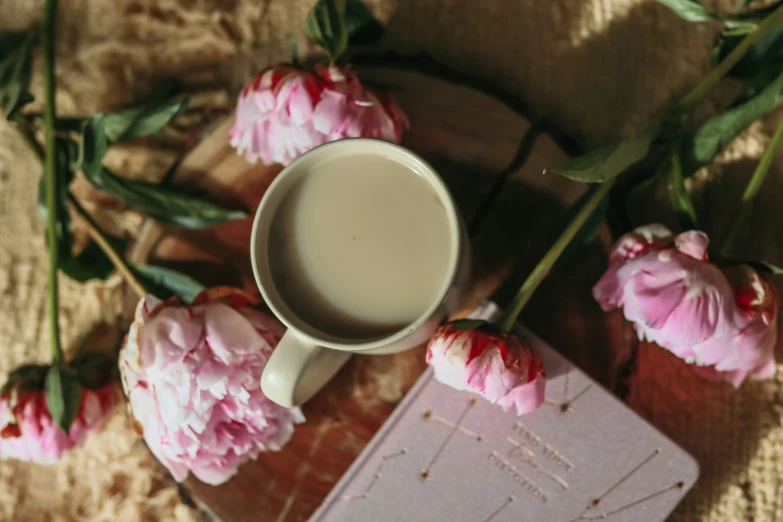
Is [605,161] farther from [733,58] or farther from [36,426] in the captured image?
[36,426]

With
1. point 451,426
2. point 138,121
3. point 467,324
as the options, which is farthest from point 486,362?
point 138,121

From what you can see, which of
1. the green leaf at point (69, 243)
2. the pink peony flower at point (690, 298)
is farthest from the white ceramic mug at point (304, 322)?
the green leaf at point (69, 243)

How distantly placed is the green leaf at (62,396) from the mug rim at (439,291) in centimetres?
23

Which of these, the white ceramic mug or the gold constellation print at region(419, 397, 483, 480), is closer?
the white ceramic mug

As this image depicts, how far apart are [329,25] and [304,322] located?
0.22 m

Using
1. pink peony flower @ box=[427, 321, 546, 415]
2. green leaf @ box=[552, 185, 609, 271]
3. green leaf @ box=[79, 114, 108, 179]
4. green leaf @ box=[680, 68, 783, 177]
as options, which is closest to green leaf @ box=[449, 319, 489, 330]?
pink peony flower @ box=[427, 321, 546, 415]

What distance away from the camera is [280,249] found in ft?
1.54

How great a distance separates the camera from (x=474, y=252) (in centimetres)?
54

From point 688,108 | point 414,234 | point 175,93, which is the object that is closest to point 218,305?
point 414,234

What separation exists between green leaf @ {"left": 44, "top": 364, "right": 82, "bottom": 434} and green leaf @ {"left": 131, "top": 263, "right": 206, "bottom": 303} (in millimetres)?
101

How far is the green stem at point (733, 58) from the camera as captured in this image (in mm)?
468

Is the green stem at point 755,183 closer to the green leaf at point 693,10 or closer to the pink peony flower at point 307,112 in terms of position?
the green leaf at point 693,10

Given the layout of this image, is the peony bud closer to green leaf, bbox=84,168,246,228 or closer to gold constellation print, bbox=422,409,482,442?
green leaf, bbox=84,168,246,228

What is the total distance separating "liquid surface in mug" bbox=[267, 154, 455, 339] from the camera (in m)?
0.45
